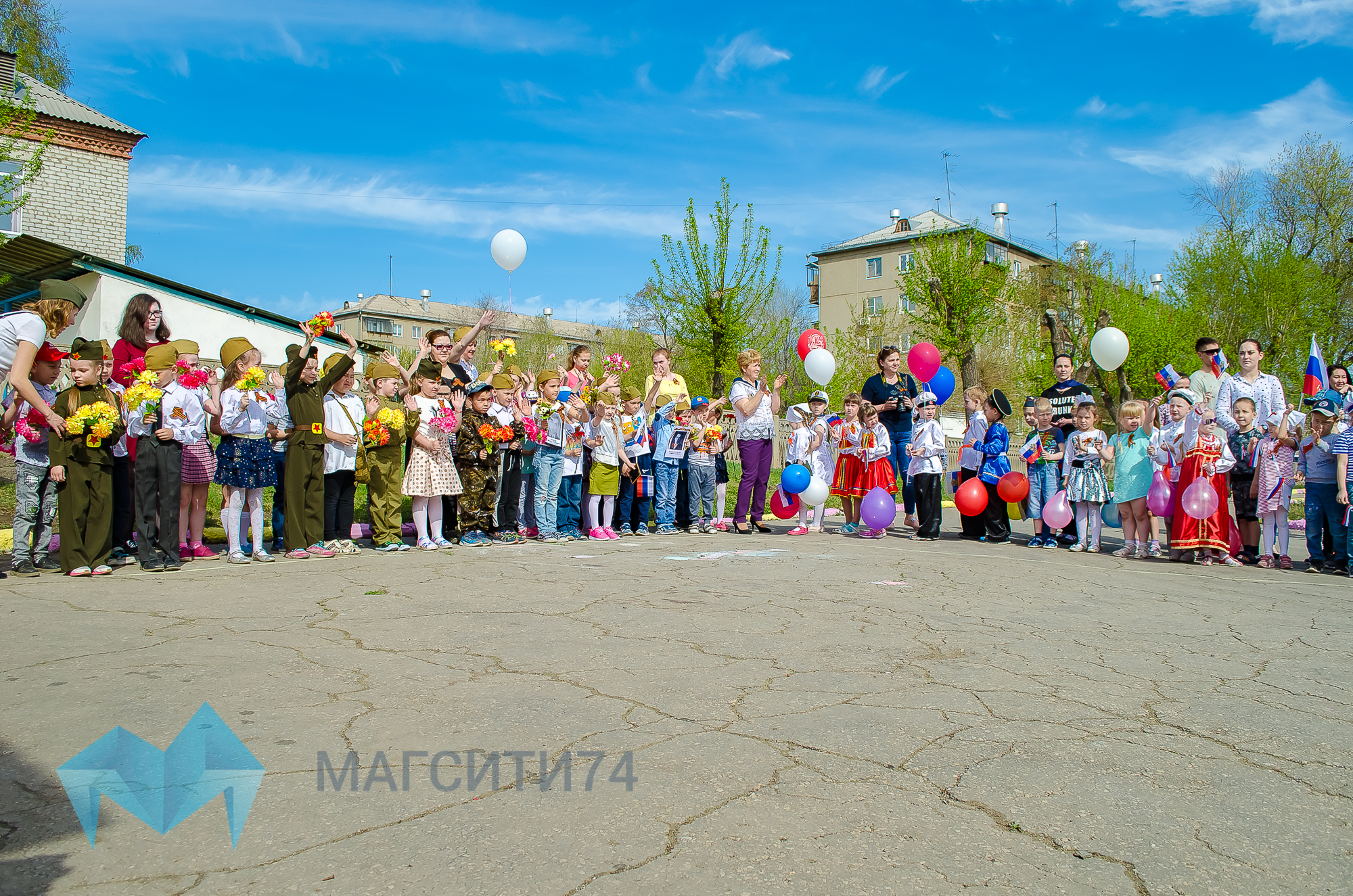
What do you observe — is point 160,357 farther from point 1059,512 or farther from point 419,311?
point 419,311

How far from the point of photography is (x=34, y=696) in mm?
3666

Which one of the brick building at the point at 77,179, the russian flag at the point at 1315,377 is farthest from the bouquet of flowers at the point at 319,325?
the brick building at the point at 77,179

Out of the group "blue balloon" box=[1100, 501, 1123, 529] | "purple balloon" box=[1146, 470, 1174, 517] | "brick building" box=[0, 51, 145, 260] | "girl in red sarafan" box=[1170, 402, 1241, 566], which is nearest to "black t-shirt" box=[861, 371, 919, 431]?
"blue balloon" box=[1100, 501, 1123, 529]

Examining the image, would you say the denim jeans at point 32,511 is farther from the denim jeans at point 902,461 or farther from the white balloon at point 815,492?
the denim jeans at point 902,461

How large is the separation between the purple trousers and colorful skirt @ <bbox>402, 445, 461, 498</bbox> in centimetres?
364

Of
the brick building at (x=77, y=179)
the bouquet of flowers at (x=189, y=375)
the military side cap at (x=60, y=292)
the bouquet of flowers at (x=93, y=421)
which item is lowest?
the bouquet of flowers at (x=93, y=421)

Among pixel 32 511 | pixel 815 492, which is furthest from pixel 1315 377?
pixel 32 511

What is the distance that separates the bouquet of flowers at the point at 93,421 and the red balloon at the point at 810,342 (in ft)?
26.1

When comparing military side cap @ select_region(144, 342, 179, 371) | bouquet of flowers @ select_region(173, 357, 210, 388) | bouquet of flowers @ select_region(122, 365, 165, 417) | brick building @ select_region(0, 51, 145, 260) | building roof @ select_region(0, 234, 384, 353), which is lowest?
bouquet of flowers @ select_region(122, 365, 165, 417)

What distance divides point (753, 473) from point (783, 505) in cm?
69

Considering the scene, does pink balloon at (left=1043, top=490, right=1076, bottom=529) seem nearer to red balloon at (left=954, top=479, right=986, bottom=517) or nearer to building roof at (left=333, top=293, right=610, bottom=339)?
red balloon at (left=954, top=479, right=986, bottom=517)

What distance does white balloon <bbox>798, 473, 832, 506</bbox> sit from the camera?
34.3 ft

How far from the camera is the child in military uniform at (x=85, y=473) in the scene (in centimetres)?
675

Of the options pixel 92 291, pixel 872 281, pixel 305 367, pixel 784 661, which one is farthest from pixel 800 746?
pixel 872 281
